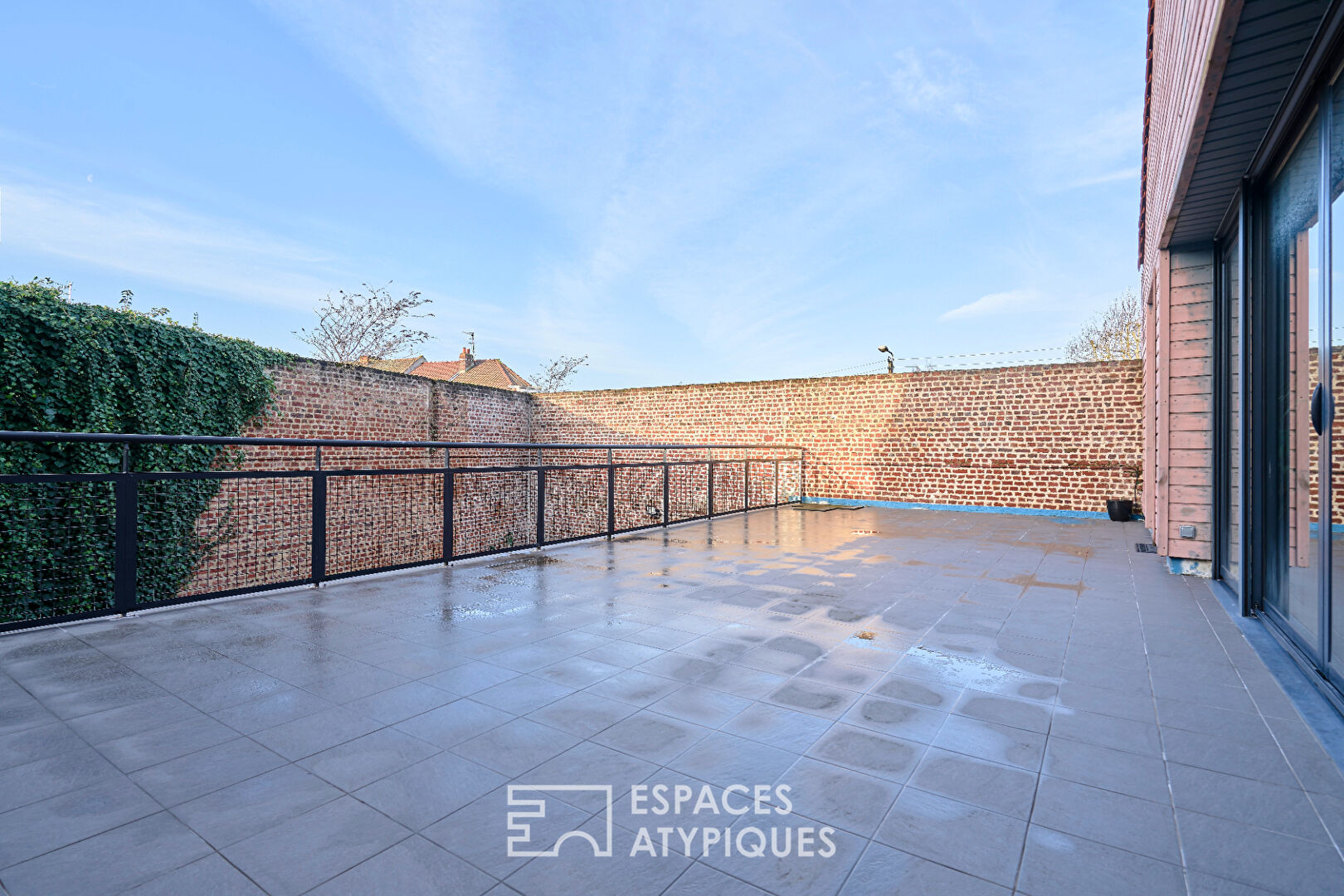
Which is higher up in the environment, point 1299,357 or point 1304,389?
point 1299,357

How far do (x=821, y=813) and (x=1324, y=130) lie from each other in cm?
287

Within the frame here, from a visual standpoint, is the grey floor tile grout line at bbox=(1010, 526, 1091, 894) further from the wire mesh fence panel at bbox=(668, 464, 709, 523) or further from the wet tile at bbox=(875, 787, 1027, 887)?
the wire mesh fence panel at bbox=(668, 464, 709, 523)

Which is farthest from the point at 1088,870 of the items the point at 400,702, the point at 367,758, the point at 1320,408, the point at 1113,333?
the point at 1113,333

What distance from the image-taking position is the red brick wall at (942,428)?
7957 mm

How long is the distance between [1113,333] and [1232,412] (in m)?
15.9

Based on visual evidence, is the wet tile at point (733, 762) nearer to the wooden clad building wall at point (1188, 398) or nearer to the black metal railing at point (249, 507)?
the black metal railing at point (249, 507)

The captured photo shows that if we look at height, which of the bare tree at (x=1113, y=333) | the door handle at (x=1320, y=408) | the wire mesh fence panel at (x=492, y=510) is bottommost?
the wire mesh fence panel at (x=492, y=510)

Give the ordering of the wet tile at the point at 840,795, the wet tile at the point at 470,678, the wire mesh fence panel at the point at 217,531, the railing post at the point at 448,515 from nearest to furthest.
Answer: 1. the wet tile at the point at 840,795
2. the wet tile at the point at 470,678
3. the railing post at the point at 448,515
4. the wire mesh fence panel at the point at 217,531

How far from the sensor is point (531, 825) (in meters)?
1.29

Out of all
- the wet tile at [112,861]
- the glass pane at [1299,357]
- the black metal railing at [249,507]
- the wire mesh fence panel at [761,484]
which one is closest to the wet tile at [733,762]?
the wet tile at [112,861]

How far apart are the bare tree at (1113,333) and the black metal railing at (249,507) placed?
11.4 m

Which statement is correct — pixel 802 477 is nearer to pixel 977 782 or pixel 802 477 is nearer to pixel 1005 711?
pixel 1005 711

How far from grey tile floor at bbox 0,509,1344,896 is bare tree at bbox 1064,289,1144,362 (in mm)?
15866

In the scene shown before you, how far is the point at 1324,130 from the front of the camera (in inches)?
82.4
